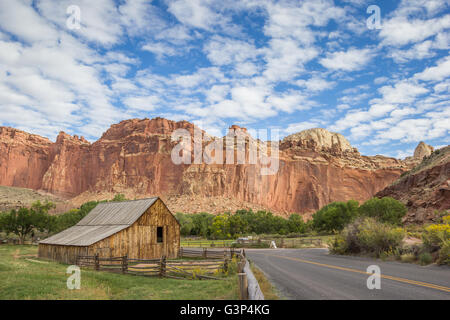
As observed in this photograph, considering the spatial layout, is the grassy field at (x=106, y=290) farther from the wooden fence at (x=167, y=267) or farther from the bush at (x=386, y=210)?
the bush at (x=386, y=210)

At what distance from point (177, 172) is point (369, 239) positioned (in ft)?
332

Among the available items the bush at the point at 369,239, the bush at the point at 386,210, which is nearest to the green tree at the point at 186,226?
the bush at the point at 386,210

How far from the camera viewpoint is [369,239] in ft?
66.1

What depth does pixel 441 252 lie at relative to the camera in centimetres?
1458

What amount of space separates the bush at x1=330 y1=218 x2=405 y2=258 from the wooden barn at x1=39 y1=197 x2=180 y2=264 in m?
13.5

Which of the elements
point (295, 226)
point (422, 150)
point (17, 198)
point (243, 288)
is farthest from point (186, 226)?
point (422, 150)

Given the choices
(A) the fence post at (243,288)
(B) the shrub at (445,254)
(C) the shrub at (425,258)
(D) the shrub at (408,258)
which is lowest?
(D) the shrub at (408,258)

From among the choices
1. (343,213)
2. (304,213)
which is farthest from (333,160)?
(343,213)

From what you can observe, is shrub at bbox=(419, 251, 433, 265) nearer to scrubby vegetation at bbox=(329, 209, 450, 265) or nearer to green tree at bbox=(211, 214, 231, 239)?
scrubby vegetation at bbox=(329, 209, 450, 265)

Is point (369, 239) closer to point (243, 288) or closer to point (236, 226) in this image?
point (243, 288)

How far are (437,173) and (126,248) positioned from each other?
44549mm

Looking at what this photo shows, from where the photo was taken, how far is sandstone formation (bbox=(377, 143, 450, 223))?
39731 mm

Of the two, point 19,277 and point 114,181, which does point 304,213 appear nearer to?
point 114,181

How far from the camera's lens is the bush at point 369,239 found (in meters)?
19.2
